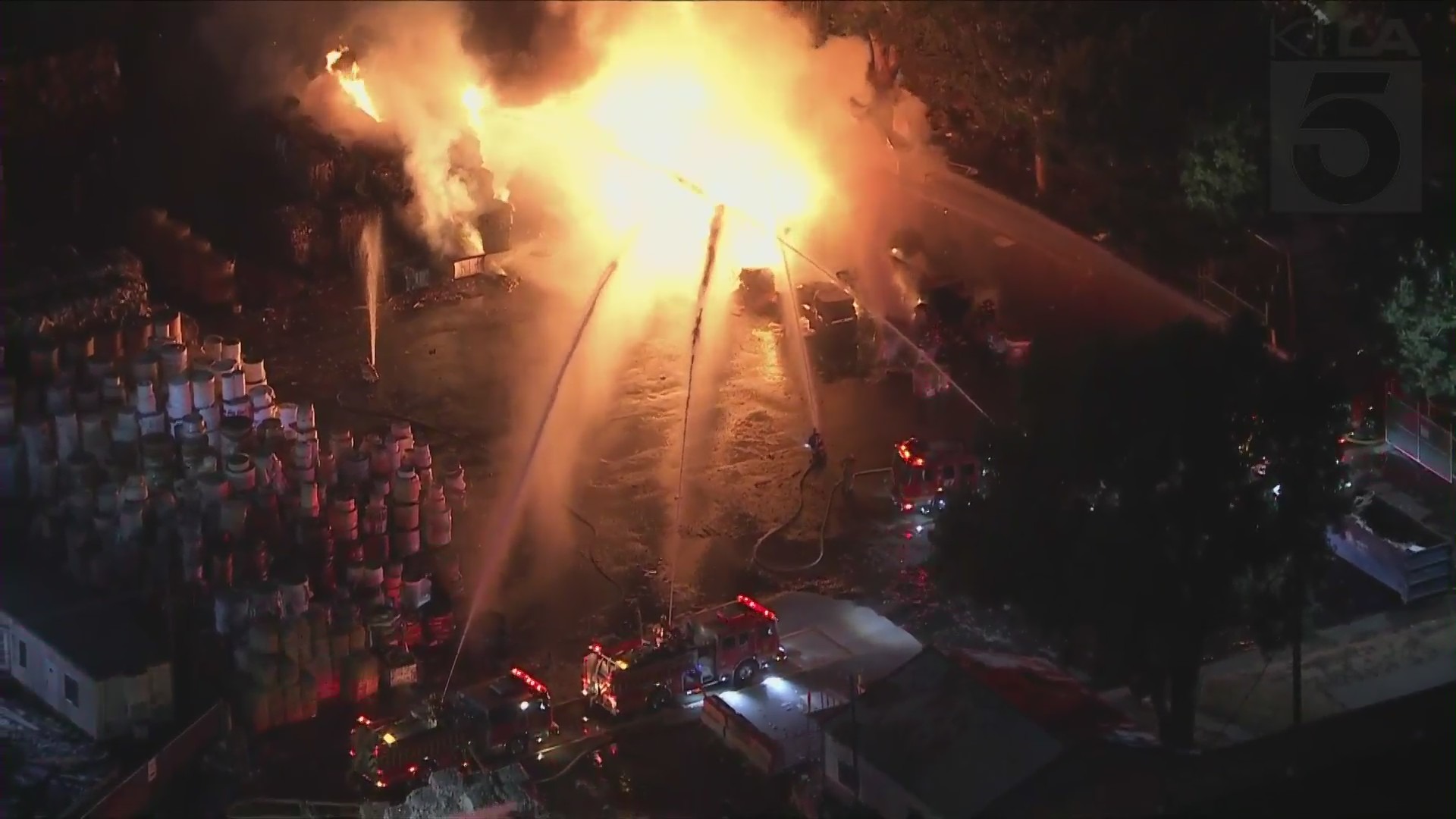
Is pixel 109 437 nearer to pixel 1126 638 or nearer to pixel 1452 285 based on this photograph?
pixel 1126 638

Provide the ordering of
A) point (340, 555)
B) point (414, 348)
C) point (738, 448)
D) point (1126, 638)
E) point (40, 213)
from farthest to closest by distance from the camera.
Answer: point (40, 213), point (414, 348), point (738, 448), point (340, 555), point (1126, 638)

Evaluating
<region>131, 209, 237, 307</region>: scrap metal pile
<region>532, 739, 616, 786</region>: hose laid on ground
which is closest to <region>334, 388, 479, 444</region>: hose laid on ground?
<region>131, 209, 237, 307</region>: scrap metal pile

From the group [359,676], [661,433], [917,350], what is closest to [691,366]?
[661,433]

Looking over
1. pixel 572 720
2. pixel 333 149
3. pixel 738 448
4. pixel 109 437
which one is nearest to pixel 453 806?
pixel 572 720

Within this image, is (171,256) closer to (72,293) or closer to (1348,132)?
(72,293)

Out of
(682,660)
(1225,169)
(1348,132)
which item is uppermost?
(1348,132)

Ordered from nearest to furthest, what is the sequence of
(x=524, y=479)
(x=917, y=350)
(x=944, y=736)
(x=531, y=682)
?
(x=944, y=736), (x=531, y=682), (x=524, y=479), (x=917, y=350)

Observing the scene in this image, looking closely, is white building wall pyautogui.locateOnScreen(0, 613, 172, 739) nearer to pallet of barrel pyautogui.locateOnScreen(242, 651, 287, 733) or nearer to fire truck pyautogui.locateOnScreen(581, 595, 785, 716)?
pallet of barrel pyautogui.locateOnScreen(242, 651, 287, 733)

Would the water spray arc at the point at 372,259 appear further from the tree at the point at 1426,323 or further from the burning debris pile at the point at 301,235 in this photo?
the tree at the point at 1426,323
